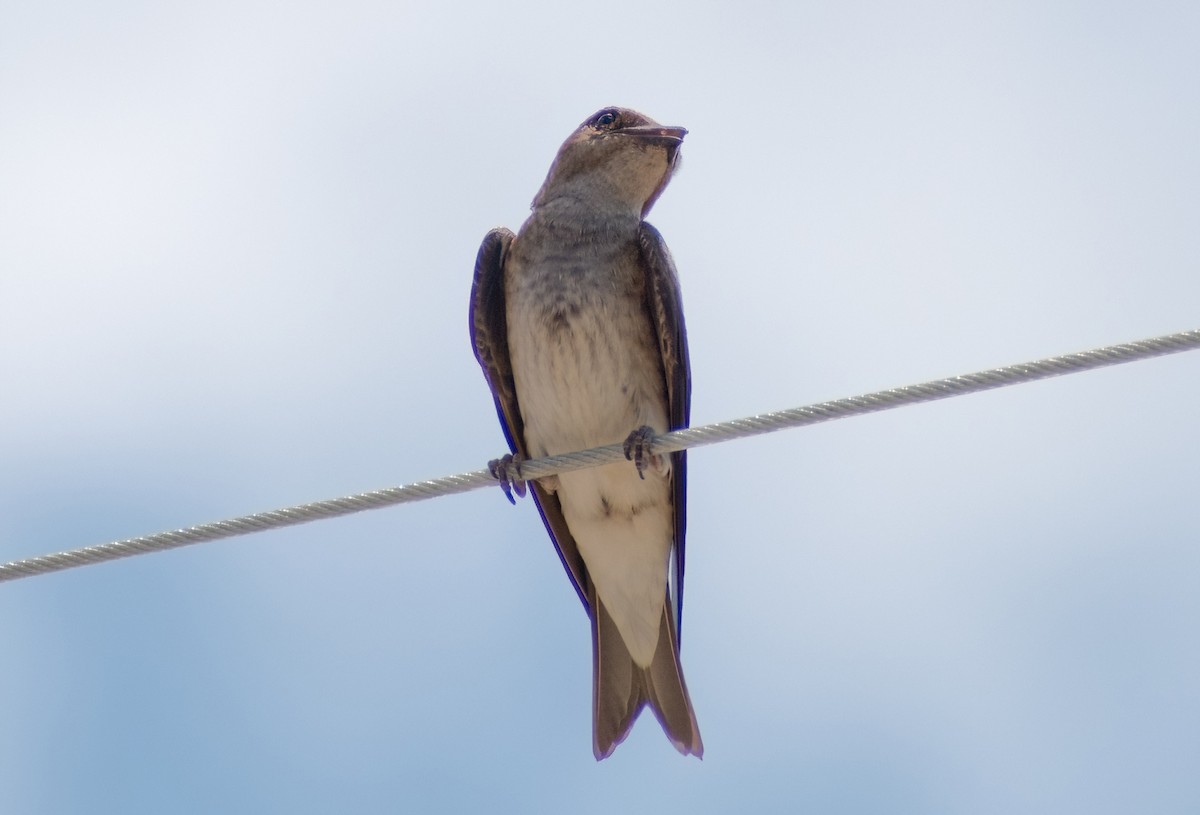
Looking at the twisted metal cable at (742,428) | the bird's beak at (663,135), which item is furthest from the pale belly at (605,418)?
the twisted metal cable at (742,428)

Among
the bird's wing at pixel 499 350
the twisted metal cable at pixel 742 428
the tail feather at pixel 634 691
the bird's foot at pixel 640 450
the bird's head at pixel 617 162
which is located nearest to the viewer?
the twisted metal cable at pixel 742 428

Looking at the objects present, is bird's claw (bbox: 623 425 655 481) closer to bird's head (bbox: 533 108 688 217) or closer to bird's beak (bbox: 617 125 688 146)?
bird's head (bbox: 533 108 688 217)

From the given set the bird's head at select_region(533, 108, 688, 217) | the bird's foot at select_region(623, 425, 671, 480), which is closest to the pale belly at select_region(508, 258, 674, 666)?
the bird's foot at select_region(623, 425, 671, 480)

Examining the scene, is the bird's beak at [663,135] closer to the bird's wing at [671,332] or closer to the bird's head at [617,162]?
the bird's head at [617,162]

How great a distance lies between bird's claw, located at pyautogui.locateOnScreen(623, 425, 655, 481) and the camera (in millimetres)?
Result: 6254

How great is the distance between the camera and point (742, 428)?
15.8ft

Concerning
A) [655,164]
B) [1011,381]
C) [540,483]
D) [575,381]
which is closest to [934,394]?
[1011,381]

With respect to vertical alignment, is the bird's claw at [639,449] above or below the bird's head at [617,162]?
below

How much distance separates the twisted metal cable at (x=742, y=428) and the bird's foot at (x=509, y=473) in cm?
139

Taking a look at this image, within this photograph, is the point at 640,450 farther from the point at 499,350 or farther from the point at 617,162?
the point at 617,162

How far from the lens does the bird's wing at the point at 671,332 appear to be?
675cm

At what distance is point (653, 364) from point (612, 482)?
549 millimetres

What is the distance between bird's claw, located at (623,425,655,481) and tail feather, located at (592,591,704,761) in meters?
1.01

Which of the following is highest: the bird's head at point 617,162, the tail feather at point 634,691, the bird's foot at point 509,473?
the bird's head at point 617,162
